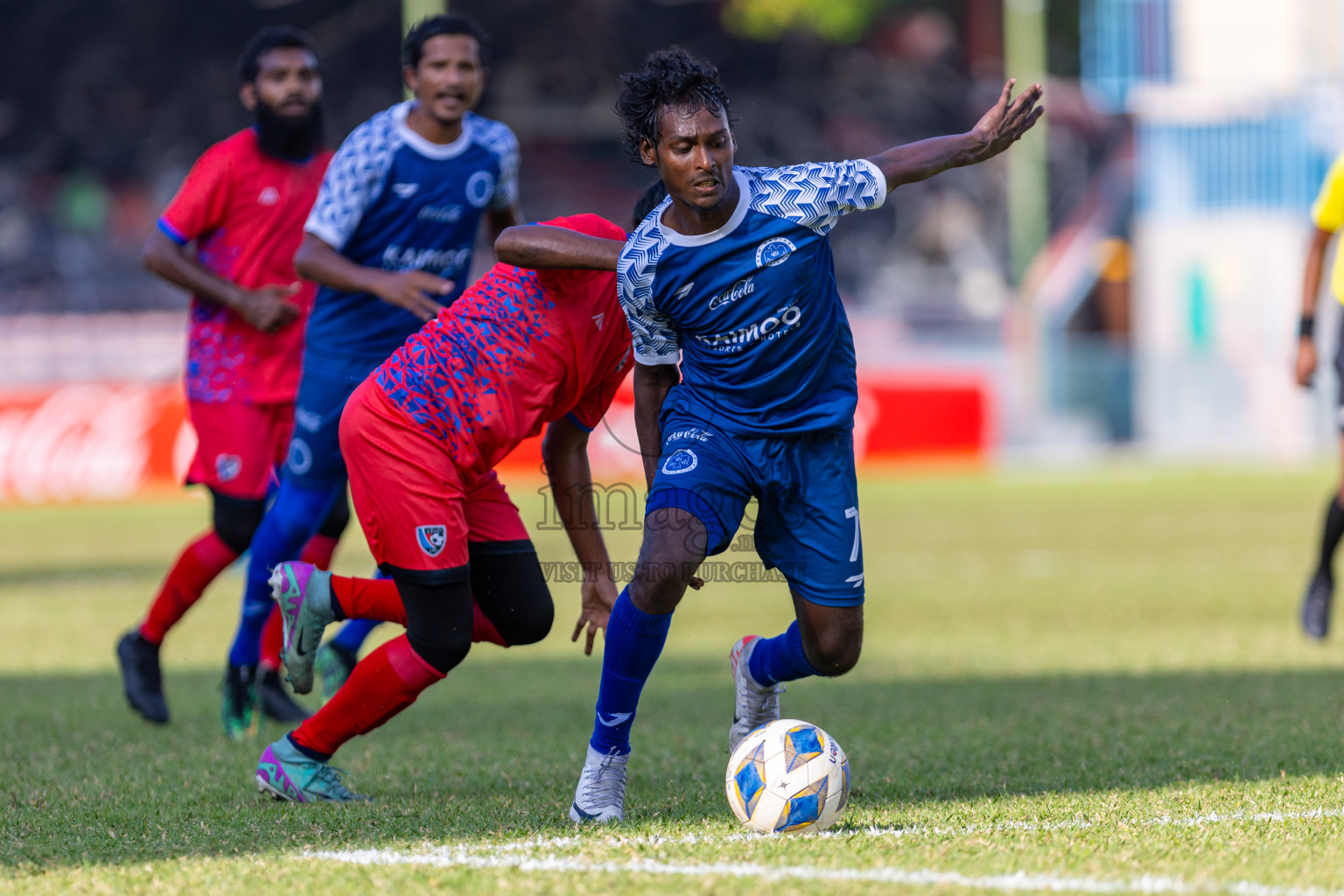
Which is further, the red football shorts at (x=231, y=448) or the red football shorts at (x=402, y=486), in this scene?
the red football shorts at (x=231, y=448)

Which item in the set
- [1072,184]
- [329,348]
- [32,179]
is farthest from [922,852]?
[1072,184]

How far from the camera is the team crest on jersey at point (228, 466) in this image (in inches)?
240

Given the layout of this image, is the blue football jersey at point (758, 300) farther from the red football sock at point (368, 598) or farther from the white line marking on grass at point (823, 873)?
the white line marking on grass at point (823, 873)

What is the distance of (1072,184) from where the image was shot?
119ft

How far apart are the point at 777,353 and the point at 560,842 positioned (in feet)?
4.46

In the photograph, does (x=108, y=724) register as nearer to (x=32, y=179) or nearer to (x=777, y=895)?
(x=777, y=895)

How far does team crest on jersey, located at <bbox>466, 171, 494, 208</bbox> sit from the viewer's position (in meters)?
5.68

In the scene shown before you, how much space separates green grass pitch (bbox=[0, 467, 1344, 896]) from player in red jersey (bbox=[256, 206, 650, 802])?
1.12 ft

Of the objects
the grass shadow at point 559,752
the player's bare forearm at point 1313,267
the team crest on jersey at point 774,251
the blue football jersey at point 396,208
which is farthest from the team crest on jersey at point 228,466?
the player's bare forearm at point 1313,267

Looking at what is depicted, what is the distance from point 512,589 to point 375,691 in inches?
19.3

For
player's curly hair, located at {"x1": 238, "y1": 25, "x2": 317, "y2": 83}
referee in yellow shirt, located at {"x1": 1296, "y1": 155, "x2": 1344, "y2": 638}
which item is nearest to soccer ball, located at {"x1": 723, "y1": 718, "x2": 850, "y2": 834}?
player's curly hair, located at {"x1": 238, "y1": 25, "x2": 317, "y2": 83}

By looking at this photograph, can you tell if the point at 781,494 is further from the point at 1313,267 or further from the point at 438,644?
the point at 1313,267

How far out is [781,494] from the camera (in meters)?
4.27

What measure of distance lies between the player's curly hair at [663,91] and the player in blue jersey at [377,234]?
1337 millimetres
